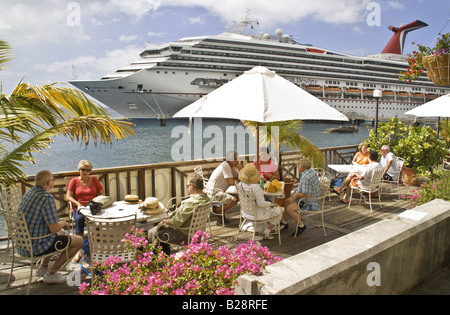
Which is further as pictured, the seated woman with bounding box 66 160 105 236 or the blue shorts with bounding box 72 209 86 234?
the seated woman with bounding box 66 160 105 236

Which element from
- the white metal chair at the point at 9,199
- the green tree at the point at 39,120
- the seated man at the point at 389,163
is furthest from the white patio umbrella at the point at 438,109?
the white metal chair at the point at 9,199

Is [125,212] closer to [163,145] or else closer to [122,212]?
[122,212]

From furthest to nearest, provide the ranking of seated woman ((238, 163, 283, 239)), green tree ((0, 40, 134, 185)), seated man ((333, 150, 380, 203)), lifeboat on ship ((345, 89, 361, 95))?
lifeboat on ship ((345, 89, 361, 95))
seated man ((333, 150, 380, 203))
seated woman ((238, 163, 283, 239))
green tree ((0, 40, 134, 185))

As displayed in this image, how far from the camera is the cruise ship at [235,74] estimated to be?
152ft

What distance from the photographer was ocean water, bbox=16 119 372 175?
104 ft

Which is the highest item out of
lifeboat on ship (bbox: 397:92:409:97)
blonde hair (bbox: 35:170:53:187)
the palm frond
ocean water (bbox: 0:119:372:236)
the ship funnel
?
the ship funnel

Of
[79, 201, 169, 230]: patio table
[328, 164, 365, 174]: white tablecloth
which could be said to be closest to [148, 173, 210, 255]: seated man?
[79, 201, 169, 230]: patio table

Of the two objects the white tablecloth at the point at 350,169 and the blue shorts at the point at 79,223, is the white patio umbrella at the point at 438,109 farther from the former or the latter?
the blue shorts at the point at 79,223

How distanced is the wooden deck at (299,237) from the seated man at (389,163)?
47 centimetres

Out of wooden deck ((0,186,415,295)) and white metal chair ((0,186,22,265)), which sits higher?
white metal chair ((0,186,22,265))

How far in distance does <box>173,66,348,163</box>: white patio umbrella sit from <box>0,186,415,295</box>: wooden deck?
4.65ft

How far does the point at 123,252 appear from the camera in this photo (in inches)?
110

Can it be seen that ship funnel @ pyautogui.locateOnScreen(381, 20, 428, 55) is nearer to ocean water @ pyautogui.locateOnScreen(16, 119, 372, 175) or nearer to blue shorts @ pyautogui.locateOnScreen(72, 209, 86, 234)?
ocean water @ pyautogui.locateOnScreen(16, 119, 372, 175)
